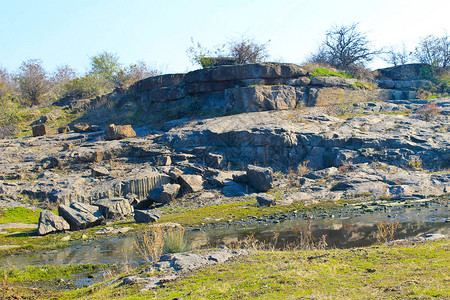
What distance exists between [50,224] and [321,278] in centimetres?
1091

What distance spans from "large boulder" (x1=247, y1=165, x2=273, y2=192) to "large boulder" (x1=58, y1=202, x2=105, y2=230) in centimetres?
694

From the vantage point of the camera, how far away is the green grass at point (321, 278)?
17.7 ft

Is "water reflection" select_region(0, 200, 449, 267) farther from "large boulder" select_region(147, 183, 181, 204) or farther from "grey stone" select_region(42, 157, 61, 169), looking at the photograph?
"grey stone" select_region(42, 157, 61, 169)

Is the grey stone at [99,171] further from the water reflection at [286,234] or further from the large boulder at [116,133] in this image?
the water reflection at [286,234]

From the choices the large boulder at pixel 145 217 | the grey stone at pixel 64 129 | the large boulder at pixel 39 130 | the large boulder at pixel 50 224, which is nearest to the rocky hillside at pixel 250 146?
the large boulder at pixel 39 130

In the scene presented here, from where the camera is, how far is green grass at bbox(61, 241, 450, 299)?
5410mm

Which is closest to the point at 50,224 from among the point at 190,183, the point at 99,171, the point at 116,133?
the point at 99,171

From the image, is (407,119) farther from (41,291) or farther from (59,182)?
(41,291)

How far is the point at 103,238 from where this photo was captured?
13609mm

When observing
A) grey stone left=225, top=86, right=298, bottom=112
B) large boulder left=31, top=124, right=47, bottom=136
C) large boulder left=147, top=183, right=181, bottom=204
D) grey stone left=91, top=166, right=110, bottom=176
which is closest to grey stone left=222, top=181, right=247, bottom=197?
large boulder left=147, top=183, right=181, bottom=204

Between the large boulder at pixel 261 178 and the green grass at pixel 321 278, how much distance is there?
34.8ft

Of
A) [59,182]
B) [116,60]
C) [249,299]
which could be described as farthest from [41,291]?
[116,60]

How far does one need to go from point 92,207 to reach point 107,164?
20.1 ft

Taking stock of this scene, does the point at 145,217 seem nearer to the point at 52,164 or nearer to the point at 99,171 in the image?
the point at 99,171
